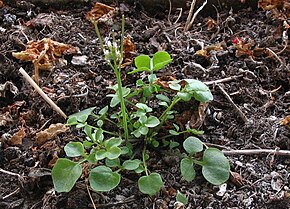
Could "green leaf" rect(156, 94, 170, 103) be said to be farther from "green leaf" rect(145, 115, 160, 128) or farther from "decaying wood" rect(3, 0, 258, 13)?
"decaying wood" rect(3, 0, 258, 13)

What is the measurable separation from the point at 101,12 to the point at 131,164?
608 mm

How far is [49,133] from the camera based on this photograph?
1.24 meters

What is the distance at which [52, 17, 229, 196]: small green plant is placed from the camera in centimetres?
108

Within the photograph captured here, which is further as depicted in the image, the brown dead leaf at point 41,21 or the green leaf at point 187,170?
the brown dead leaf at point 41,21

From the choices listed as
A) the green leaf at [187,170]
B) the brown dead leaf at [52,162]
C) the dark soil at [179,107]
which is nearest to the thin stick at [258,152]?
the dark soil at [179,107]

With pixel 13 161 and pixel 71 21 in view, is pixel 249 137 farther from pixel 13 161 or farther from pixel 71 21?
pixel 71 21

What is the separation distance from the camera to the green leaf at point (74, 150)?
3.61 ft

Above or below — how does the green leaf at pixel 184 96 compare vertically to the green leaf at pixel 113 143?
above

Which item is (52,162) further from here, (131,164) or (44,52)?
(44,52)

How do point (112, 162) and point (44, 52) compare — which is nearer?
point (112, 162)

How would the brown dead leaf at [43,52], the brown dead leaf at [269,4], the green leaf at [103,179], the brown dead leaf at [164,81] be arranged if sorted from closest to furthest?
1. the green leaf at [103,179]
2. the brown dead leaf at [164,81]
3. the brown dead leaf at [43,52]
4. the brown dead leaf at [269,4]

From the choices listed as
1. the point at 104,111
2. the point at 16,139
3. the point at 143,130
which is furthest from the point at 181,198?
the point at 16,139

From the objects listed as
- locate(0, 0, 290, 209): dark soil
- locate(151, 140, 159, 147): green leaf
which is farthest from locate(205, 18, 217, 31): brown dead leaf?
locate(151, 140, 159, 147): green leaf

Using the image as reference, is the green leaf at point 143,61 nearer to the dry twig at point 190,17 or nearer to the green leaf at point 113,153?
the green leaf at point 113,153
